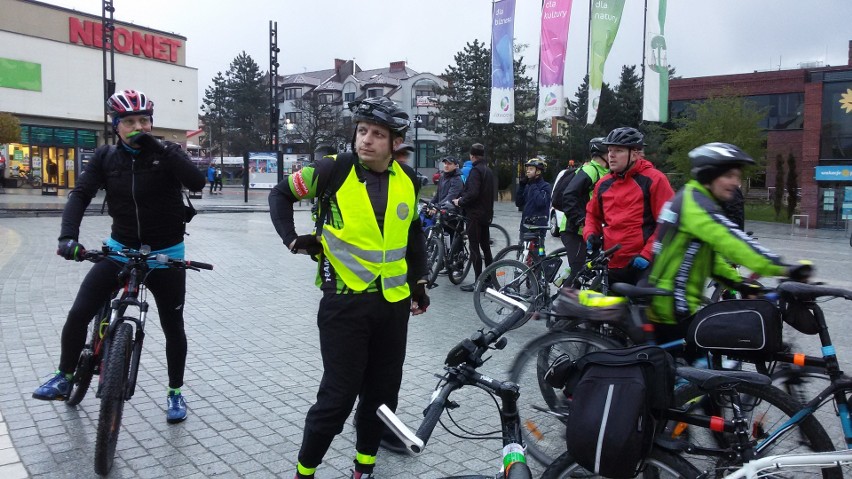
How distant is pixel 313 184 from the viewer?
3154mm

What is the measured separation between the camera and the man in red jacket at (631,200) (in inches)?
202

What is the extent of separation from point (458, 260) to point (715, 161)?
6.74 meters

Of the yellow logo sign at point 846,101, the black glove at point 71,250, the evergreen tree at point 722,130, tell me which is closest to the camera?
the black glove at point 71,250

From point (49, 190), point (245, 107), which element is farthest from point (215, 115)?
point (49, 190)

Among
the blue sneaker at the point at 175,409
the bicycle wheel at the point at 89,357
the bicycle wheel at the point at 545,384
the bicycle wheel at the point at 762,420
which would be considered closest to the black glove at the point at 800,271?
the bicycle wheel at the point at 762,420

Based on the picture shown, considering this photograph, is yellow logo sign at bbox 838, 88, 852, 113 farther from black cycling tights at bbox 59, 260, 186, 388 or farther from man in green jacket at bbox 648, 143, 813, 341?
black cycling tights at bbox 59, 260, 186, 388

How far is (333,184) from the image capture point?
3.16m

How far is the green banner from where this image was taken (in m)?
38.3

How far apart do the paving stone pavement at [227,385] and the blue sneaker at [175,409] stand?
61 mm

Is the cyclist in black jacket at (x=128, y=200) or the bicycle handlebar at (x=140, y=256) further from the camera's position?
the cyclist in black jacket at (x=128, y=200)

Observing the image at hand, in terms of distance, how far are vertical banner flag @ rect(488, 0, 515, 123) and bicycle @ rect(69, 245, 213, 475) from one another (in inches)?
851

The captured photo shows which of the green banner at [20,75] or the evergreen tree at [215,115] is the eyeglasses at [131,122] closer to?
the green banner at [20,75]

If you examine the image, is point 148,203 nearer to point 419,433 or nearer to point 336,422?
point 336,422

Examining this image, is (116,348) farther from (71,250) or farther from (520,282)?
(520,282)
